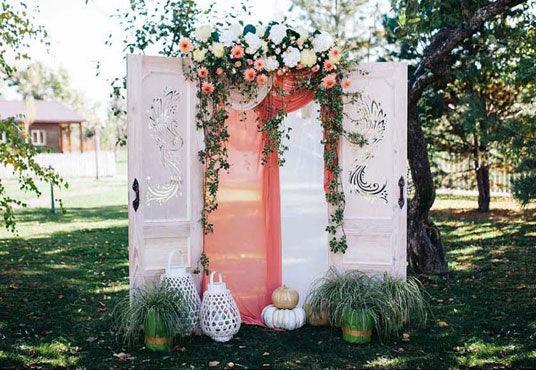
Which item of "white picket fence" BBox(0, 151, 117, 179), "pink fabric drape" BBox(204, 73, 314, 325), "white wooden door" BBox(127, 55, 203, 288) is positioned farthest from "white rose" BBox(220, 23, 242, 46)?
"white picket fence" BBox(0, 151, 117, 179)

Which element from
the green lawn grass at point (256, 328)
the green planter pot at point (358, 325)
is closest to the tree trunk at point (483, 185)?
the green lawn grass at point (256, 328)

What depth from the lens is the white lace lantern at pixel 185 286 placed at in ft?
16.0

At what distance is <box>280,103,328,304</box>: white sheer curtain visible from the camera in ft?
17.8

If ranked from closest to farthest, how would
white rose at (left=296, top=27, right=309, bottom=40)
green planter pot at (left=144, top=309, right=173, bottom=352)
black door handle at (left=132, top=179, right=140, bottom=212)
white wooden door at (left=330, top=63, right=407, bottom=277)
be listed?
green planter pot at (left=144, top=309, right=173, bottom=352) → black door handle at (left=132, top=179, right=140, bottom=212) → white rose at (left=296, top=27, right=309, bottom=40) → white wooden door at (left=330, top=63, right=407, bottom=277)

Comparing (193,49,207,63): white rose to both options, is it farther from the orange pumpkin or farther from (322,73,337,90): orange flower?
the orange pumpkin

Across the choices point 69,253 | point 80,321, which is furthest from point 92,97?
point 80,321

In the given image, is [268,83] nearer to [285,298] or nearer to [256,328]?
[285,298]

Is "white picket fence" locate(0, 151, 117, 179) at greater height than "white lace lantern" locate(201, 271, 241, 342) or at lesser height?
greater

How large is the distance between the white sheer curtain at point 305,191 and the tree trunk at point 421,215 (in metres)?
2.09

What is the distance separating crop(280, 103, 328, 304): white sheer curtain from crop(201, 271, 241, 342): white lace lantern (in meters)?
0.85

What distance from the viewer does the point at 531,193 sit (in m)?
8.47

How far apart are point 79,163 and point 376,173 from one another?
20.9 metres

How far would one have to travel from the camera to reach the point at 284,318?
5184mm

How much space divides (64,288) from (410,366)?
405 centimetres
